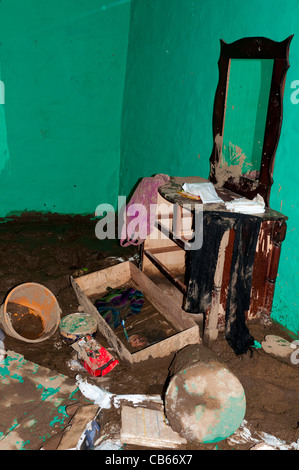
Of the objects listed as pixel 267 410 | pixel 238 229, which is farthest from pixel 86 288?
pixel 267 410

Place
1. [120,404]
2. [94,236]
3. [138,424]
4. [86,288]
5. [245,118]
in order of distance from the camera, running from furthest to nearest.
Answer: [94,236]
[86,288]
[245,118]
[120,404]
[138,424]

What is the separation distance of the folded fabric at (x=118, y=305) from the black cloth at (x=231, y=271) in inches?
30.6

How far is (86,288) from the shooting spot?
3.88 m

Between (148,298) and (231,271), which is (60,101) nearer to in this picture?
(148,298)

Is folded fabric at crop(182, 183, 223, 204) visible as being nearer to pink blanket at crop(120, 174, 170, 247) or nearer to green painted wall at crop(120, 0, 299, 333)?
pink blanket at crop(120, 174, 170, 247)

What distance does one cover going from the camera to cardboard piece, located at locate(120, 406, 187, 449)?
2238mm

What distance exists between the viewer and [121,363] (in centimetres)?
296

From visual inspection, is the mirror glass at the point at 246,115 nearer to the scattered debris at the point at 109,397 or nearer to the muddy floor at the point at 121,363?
the muddy floor at the point at 121,363

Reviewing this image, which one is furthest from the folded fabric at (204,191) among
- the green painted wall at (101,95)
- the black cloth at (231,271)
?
the green painted wall at (101,95)

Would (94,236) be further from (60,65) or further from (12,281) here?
(60,65)

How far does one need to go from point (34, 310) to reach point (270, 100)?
271 cm

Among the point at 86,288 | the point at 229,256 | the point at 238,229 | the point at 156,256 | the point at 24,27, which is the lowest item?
the point at 86,288
